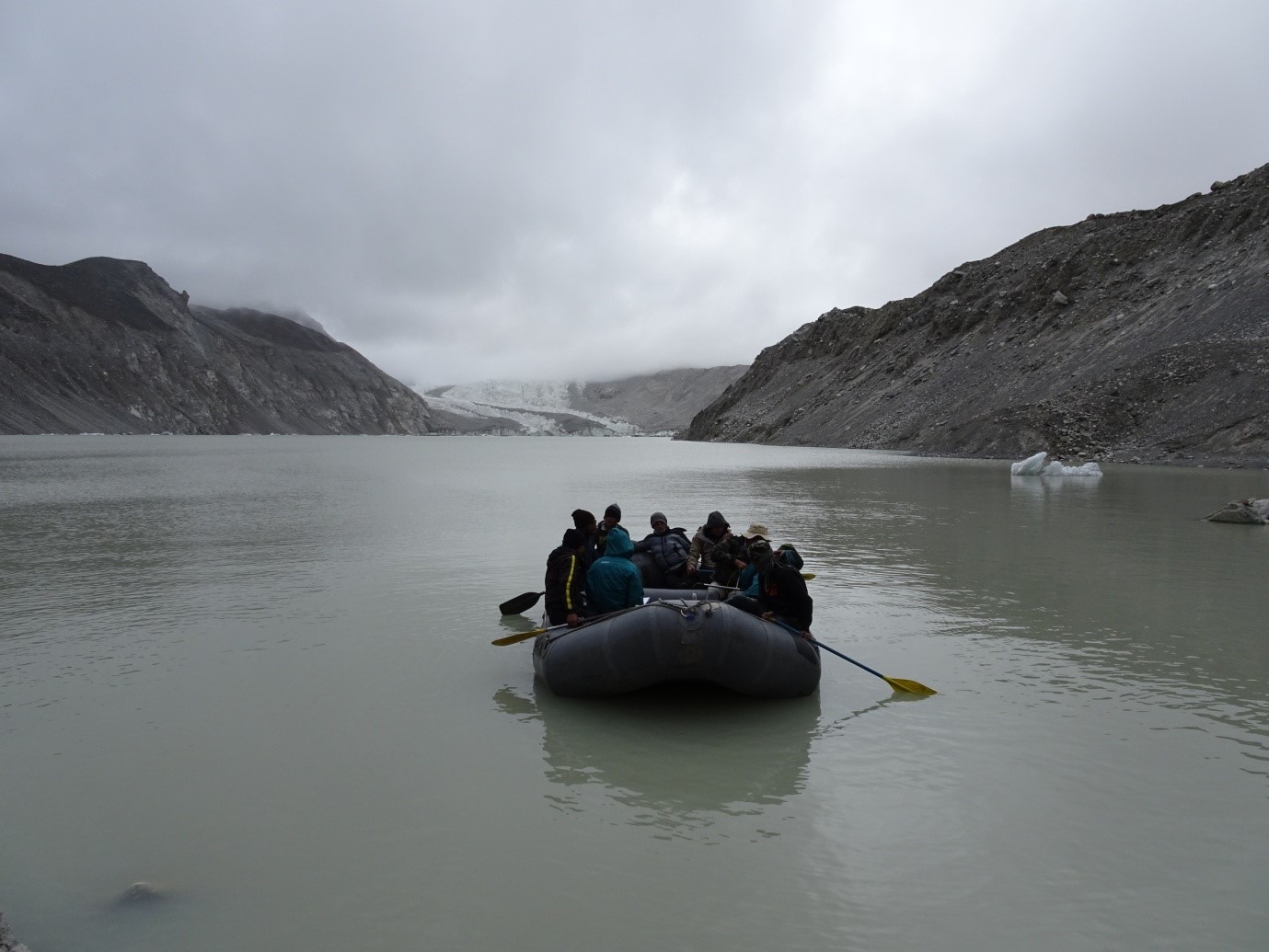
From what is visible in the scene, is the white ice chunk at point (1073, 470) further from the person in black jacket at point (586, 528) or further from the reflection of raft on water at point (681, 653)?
the reflection of raft on water at point (681, 653)

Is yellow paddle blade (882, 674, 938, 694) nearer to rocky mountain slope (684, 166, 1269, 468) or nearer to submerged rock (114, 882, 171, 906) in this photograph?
submerged rock (114, 882, 171, 906)

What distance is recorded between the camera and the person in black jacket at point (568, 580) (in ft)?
29.3

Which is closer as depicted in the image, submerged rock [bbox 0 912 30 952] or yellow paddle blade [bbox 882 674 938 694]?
submerged rock [bbox 0 912 30 952]

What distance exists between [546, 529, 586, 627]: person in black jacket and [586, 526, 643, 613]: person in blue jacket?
0.11 meters

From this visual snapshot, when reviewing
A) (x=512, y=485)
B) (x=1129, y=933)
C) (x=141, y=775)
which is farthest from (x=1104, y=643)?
(x=512, y=485)

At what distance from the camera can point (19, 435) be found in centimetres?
10369

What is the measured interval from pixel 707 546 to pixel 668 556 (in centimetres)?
48

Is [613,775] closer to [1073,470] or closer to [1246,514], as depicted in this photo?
[1246,514]

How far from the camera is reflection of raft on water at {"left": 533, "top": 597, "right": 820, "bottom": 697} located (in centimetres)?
755

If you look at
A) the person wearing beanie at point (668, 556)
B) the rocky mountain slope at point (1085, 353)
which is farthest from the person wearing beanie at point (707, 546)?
the rocky mountain slope at point (1085, 353)

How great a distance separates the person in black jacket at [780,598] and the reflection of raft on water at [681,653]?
29 centimetres

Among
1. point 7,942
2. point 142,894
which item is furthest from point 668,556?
point 7,942

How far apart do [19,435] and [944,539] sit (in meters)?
114

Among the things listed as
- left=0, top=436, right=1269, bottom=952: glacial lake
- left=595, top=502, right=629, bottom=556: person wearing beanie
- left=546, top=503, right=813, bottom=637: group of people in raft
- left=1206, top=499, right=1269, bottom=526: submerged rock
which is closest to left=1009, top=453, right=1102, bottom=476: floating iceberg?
left=1206, top=499, right=1269, bottom=526: submerged rock
